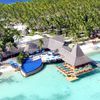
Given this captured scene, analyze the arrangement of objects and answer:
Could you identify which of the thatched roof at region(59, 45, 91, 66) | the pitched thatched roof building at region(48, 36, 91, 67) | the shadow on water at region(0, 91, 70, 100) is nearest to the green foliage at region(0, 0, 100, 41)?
the pitched thatched roof building at region(48, 36, 91, 67)

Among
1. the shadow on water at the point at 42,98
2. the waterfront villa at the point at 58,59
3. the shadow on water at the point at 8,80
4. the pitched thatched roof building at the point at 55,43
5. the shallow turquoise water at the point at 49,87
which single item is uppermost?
the pitched thatched roof building at the point at 55,43

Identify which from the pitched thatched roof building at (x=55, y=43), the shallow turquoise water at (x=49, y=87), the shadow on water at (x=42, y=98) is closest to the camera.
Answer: the shadow on water at (x=42, y=98)

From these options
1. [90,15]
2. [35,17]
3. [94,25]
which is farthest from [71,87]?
[35,17]

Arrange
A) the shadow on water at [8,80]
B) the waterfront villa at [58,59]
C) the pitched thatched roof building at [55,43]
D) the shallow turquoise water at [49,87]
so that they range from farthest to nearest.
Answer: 1. the pitched thatched roof building at [55,43]
2. the waterfront villa at [58,59]
3. the shadow on water at [8,80]
4. the shallow turquoise water at [49,87]

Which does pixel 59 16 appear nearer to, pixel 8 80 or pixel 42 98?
pixel 8 80

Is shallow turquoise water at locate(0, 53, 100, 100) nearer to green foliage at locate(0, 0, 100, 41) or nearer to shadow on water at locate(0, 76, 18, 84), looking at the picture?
shadow on water at locate(0, 76, 18, 84)

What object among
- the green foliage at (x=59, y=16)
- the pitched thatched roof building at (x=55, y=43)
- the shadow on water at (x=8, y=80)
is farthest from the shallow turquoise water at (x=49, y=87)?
the green foliage at (x=59, y=16)

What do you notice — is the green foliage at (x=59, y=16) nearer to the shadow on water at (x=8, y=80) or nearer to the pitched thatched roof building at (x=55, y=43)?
the pitched thatched roof building at (x=55, y=43)

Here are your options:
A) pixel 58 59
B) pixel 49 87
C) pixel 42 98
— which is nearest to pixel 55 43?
pixel 58 59

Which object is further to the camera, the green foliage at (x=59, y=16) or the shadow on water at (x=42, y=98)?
the green foliage at (x=59, y=16)
